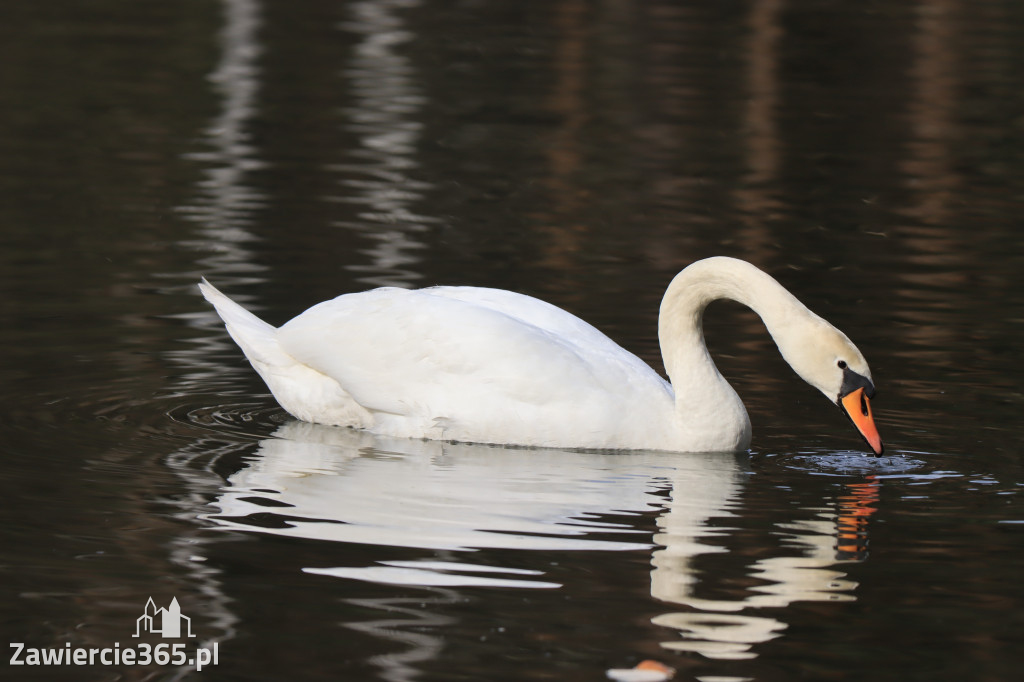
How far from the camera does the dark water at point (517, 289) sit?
21.3 ft

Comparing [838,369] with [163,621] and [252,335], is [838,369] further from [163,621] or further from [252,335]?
[163,621]

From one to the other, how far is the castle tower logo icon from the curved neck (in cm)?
346

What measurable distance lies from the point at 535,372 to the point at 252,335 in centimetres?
168

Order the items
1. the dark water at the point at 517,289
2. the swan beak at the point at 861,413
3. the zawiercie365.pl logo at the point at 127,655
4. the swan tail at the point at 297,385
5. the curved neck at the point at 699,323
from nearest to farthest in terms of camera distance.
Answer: the zawiercie365.pl logo at the point at 127,655
the dark water at the point at 517,289
the swan beak at the point at 861,413
the curved neck at the point at 699,323
the swan tail at the point at 297,385

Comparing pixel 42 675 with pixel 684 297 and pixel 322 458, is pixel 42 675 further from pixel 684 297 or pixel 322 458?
pixel 684 297

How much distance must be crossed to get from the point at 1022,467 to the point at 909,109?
15.2 meters

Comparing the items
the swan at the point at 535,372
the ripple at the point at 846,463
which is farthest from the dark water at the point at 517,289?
the swan at the point at 535,372

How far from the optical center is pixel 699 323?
31.4 feet

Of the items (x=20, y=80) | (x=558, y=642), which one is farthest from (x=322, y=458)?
(x=20, y=80)

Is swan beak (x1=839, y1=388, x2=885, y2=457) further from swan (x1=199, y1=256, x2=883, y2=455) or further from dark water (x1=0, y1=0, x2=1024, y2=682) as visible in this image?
dark water (x1=0, y1=0, x2=1024, y2=682)

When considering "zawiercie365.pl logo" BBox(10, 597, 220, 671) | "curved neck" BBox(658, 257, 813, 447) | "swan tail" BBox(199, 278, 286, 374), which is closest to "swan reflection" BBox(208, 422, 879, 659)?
"curved neck" BBox(658, 257, 813, 447)

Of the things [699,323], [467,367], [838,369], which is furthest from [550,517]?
[699,323]

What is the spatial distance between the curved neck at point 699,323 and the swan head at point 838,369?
14 centimetres

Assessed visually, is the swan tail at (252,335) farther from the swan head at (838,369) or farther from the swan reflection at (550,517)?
the swan head at (838,369)
